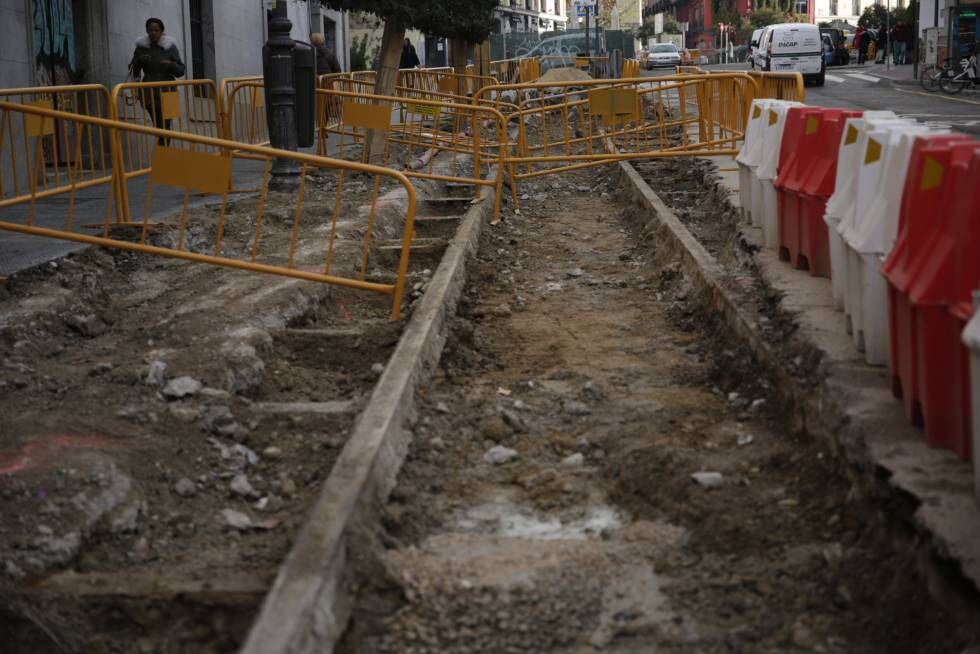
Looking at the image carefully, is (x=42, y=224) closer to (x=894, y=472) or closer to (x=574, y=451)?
(x=574, y=451)

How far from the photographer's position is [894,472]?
4301 mm

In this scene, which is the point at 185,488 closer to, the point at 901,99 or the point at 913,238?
the point at 913,238

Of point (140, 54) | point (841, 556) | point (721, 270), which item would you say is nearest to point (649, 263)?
point (721, 270)

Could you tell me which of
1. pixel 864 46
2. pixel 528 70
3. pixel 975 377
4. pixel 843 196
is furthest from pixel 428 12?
pixel 864 46

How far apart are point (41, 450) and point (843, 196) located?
3.86 metres

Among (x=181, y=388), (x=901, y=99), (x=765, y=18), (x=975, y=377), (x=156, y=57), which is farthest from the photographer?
(x=765, y=18)

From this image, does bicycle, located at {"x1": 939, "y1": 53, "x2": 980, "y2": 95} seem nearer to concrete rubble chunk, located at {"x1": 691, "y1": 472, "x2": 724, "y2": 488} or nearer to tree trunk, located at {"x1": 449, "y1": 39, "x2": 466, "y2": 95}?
tree trunk, located at {"x1": 449, "y1": 39, "x2": 466, "y2": 95}

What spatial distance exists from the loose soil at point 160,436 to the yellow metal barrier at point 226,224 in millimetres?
298

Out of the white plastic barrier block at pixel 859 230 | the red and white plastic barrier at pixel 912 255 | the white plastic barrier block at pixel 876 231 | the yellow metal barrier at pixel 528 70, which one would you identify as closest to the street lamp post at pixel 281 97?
the red and white plastic barrier at pixel 912 255

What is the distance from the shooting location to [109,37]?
1780 cm

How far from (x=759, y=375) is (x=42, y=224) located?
6.04 meters

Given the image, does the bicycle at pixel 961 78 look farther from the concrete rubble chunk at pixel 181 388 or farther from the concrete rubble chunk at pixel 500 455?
the concrete rubble chunk at pixel 181 388

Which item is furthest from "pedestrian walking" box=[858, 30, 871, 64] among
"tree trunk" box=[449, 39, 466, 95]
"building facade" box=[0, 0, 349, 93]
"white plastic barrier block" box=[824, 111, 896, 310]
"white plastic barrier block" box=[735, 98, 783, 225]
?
"white plastic barrier block" box=[824, 111, 896, 310]

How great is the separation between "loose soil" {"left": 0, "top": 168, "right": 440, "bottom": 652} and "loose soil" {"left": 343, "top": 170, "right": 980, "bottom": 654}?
47cm
